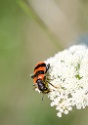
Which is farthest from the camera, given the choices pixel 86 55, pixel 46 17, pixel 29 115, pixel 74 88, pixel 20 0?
pixel 46 17

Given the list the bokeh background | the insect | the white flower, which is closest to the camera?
the white flower

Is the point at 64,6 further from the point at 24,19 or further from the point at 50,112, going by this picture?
the point at 50,112

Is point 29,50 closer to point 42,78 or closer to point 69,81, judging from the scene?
point 42,78

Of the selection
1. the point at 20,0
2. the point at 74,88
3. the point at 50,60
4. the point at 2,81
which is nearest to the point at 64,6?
the point at 2,81

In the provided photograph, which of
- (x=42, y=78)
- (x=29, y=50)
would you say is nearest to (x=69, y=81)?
(x=42, y=78)

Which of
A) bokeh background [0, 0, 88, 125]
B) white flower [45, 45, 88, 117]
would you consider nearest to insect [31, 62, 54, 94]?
white flower [45, 45, 88, 117]

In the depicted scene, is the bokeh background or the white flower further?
the bokeh background

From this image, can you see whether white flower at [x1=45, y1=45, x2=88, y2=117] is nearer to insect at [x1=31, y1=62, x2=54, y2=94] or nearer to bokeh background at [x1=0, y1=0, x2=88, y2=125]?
insect at [x1=31, y1=62, x2=54, y2=94]
